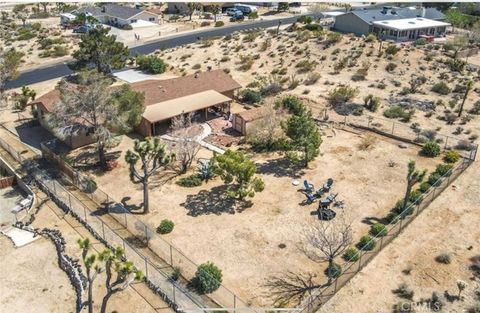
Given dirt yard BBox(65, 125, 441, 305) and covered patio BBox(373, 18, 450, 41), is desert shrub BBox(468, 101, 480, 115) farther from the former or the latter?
covered patio BBox(373, 18, 450, 41)

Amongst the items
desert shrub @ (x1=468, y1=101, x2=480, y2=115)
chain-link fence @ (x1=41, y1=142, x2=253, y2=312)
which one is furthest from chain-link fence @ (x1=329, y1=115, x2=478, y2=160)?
chain-link fence @ (x1=41, y1=142, x2=253, y2=312)

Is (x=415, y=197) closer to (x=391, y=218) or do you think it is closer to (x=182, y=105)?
(x=391, y=218)

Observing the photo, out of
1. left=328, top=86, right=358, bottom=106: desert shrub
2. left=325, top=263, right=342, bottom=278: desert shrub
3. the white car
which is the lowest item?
left=325, top=263, right=342, bottom=278: desert shrub

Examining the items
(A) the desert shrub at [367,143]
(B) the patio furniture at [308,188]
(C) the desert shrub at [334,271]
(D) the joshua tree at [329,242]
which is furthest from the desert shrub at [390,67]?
(C) the desert shrub at [334,271]

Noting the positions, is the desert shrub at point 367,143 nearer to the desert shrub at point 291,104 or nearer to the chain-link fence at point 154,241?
the desert shrub at point 291,104

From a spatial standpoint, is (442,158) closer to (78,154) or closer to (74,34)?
(78,154)

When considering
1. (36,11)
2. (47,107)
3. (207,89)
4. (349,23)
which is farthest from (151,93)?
(36,11)
